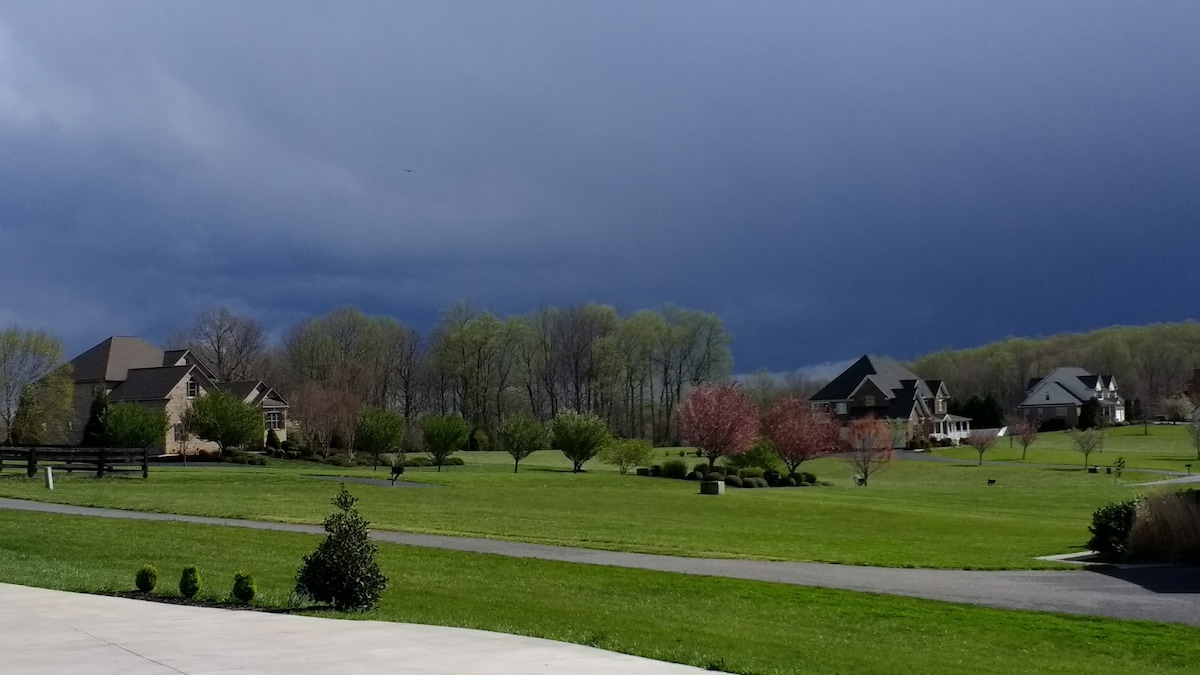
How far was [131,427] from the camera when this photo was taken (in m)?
60.7

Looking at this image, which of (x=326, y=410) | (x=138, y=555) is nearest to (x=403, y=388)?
(x=326, y=410)

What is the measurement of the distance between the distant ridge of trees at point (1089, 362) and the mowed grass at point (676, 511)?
101 meters

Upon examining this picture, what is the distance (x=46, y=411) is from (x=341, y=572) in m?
70.4

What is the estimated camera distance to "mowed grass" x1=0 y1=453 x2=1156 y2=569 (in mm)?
25562

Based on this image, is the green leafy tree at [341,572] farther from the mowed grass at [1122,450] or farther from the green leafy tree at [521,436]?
the mowed grass at [1122,450]

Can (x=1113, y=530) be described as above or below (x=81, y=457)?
below

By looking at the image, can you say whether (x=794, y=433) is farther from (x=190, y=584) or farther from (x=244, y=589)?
(x=244, y=589)

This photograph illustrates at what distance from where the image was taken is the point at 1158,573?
69.8 feet

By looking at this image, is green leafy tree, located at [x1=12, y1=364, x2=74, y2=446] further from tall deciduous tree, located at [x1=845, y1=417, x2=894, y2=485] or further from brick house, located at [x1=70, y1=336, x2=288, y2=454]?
tall deciduous tree, located at [x1=845, y1=417, x2=894, y2=485]

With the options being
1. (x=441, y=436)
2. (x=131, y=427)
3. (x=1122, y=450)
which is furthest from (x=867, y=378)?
(x=131, y=427)

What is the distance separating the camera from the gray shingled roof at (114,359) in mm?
86625

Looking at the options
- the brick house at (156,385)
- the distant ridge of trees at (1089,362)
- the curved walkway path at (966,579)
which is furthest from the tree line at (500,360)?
the curved walkway path at (966,579)

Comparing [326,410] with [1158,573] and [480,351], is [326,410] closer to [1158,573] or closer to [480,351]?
[480,351]

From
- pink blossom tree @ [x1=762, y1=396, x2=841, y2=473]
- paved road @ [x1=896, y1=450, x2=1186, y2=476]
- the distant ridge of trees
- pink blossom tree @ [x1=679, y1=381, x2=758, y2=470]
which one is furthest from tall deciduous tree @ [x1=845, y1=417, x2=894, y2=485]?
the distant ridge of trees
